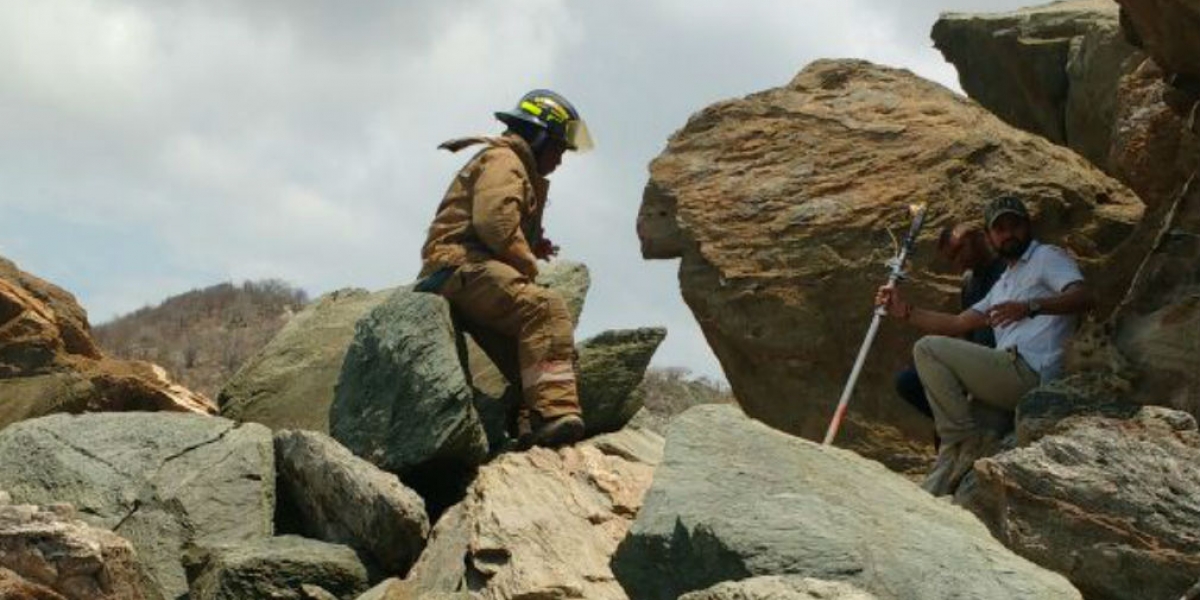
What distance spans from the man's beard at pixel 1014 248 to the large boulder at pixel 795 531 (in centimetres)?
328

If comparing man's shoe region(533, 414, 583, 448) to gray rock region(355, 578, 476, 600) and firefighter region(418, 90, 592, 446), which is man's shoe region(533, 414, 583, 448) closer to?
firefighter region(418, 90, 592, 446)

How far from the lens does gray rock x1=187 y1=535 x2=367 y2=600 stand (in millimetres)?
12320

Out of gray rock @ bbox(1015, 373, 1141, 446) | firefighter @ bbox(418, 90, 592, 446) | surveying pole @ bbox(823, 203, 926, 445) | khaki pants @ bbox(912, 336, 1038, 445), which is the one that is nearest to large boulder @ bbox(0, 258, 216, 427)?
firefighter @ bbox(418, 90, 592, 446)

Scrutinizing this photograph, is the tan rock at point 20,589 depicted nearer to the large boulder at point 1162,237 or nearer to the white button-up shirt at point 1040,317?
the white button-up shirt at point 1040,317

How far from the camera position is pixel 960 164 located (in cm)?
1678

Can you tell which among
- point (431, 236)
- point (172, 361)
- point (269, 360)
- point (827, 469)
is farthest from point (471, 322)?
point (172, 361)

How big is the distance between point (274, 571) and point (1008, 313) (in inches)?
217

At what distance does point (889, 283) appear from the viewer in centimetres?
1588

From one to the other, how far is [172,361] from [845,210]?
3179 cm

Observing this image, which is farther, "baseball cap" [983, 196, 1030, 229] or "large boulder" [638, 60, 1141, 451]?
"large boulder" [638, 60, 1141, 451]

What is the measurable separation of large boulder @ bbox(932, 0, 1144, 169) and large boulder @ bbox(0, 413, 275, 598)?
8648mm

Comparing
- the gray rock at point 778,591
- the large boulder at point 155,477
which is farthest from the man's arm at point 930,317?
the gray rock at point 778,591

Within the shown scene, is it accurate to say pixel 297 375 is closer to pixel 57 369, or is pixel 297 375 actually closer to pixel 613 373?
pixel 57 369

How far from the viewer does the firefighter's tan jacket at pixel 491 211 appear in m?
14.7
